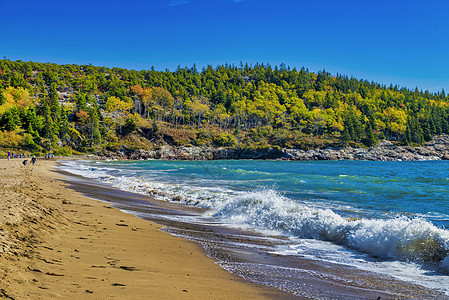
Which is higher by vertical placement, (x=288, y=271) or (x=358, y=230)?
(x=358, y=230)

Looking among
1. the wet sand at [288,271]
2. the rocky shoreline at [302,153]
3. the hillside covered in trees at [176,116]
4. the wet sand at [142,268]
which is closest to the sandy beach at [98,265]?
the wet sand at [142,268]

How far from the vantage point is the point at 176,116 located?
124 meters

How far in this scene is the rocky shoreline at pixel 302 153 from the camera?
9840 cm

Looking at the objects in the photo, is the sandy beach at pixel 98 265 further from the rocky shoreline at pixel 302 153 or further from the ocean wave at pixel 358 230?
the rocky shoreline at pixel 302 153

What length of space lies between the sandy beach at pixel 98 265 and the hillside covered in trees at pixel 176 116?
74.4 m

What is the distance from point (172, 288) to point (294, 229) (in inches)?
262

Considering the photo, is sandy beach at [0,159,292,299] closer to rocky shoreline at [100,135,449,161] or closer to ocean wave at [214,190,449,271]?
ocean wave at [214,190,449,271]

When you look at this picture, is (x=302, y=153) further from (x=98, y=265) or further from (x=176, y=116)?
(x=98, y=265)

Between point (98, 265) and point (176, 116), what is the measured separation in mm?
121681

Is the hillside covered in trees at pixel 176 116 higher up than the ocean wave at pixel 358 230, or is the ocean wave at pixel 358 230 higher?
the hillside covered in trees at pixel 176 116

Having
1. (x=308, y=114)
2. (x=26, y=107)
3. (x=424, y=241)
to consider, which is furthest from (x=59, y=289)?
(x=308, y=114)

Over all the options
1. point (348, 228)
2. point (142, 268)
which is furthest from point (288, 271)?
point (348, 228)

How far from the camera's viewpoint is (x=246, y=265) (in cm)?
609

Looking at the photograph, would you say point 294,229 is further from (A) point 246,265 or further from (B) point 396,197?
(B) point 396,197
